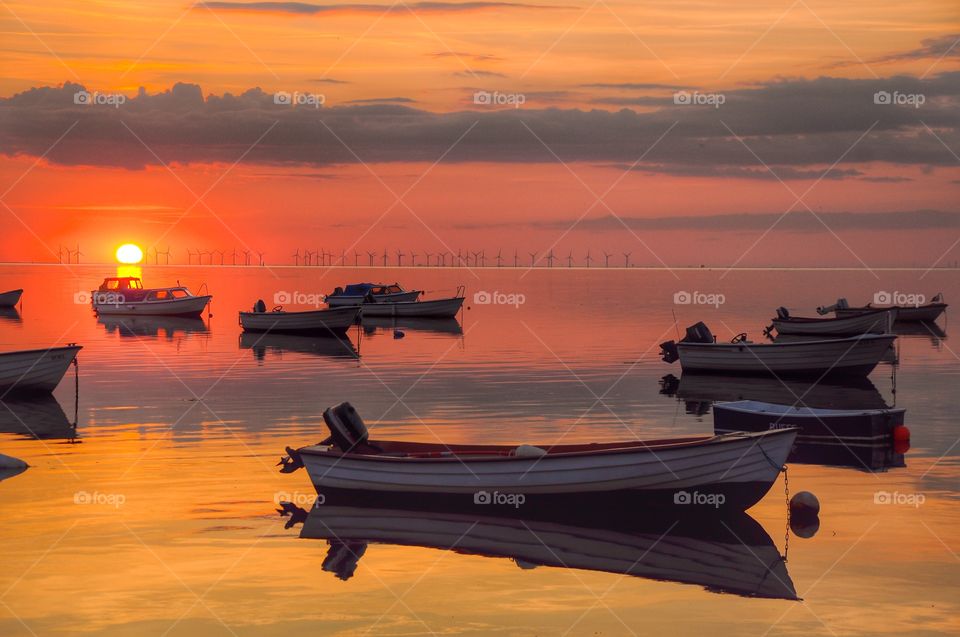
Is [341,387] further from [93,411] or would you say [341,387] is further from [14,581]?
[14,581]

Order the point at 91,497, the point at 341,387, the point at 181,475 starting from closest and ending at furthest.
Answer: the point at 91,497
the point at 181,475
the point at 341,387

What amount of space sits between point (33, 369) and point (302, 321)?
37.5m

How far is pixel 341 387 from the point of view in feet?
158

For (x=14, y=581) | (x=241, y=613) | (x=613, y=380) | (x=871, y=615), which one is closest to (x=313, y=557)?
(x=241, y=613)

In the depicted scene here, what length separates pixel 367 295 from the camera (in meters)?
104

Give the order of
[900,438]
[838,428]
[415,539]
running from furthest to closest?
[900,438], [838,428], [415,539]

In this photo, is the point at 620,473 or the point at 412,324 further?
the point at 412,324

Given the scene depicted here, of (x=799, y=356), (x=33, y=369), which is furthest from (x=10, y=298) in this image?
(x=799, y=356)

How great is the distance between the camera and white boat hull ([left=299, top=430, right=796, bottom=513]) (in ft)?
77.4

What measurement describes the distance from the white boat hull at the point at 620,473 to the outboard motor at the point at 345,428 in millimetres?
933

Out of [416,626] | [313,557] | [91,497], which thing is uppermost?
[91,497]

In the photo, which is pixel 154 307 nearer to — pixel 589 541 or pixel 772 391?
pixel 772 391

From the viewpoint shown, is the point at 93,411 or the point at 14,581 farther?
the point at 93,411

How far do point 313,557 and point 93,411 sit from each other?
846 inches
